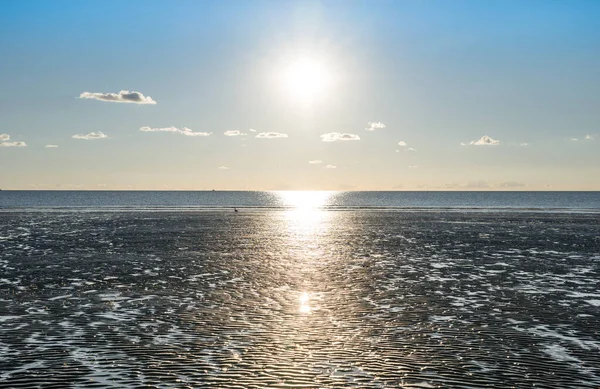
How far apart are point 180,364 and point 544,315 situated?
14553 millimetres

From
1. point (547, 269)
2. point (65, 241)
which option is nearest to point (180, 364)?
point (547, 269)

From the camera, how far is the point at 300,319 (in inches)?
849

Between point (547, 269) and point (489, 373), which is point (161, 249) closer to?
point (547, 269)

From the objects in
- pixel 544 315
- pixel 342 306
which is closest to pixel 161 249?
pixel 342 306

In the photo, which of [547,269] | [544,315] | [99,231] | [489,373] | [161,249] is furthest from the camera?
[99,231]

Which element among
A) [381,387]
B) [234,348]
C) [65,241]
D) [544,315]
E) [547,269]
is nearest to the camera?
[381,387]

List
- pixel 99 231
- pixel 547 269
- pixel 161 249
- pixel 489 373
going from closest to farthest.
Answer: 1. pixel 489 373
2. pixel 547 269
3. pixel 161 249
4. pixel 99 231

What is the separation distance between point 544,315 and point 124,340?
15777 millimetres

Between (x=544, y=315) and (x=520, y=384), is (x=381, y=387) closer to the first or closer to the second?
(x=520, y=384)

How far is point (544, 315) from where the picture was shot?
22578 millimetres

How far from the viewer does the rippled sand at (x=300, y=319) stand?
15.0m

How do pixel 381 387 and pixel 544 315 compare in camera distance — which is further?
pixel 544 315

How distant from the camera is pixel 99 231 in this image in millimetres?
67562

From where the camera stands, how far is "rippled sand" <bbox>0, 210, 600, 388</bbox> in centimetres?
1499
